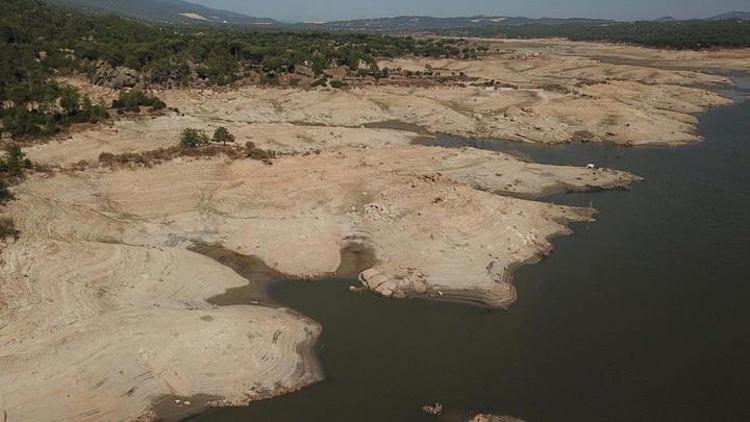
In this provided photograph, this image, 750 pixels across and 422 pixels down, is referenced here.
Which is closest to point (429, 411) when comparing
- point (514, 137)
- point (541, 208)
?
point (541, 208)

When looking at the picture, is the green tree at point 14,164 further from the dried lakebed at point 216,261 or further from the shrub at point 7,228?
the shrub at point 7,228

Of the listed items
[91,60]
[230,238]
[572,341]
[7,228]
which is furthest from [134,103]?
[572,341]

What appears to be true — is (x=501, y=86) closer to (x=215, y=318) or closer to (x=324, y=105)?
(x=324, y=105)

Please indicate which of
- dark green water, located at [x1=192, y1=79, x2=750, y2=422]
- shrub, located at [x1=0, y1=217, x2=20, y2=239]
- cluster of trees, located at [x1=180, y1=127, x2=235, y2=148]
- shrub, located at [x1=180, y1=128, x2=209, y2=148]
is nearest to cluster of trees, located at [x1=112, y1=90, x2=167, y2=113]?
cluster of trees, located at [x1=180, y1=127, x2=235, y2=148]

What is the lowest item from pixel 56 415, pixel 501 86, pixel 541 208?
pixel 56 415

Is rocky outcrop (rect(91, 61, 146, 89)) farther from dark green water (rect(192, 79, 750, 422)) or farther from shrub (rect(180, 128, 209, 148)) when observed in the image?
dark green water (rect(192, 79, 750, 422))

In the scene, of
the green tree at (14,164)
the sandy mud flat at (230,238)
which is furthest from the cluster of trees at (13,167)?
the sandy mud flat at (230,238)
